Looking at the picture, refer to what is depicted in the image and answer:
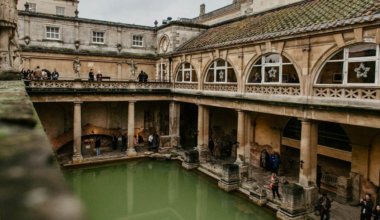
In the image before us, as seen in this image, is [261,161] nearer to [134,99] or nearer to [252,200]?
[252,200]

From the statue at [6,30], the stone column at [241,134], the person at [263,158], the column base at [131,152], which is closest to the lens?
the statue at [6,30]

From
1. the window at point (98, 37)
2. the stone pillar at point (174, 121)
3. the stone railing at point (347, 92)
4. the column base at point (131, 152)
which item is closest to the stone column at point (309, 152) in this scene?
the stone railing at point (347, 92)

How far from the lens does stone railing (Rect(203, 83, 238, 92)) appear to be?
18.5 metres

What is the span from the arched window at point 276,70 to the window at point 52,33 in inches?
677

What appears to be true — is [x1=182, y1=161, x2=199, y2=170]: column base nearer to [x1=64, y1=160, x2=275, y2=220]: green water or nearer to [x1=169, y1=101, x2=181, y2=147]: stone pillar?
[x1=64, y1=160, x2=275, y2=220]: green water

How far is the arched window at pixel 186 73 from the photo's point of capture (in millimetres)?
23391

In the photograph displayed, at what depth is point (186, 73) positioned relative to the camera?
24.2 m

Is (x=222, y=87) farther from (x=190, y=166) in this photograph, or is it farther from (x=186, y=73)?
(x=190, y=166)

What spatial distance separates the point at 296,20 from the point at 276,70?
109 inches

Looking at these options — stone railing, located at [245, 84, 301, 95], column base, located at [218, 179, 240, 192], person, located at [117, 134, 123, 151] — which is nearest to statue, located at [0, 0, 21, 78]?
stone railing, located at [245, 84, 301, 95]

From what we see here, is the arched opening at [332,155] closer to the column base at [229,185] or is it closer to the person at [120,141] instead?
the column base at [229,185]

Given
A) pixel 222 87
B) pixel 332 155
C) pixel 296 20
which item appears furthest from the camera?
pixel 222 87

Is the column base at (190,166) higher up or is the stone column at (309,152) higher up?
the stone column at (309,152)

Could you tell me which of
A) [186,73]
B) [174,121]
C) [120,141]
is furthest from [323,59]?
[120,141]
